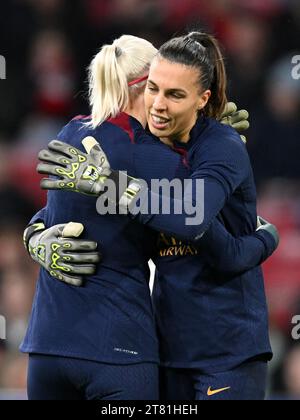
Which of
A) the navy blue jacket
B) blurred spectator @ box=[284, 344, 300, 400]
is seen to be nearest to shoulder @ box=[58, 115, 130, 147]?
the navy blue jacket

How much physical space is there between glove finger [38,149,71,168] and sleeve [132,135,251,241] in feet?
Result: 0.59

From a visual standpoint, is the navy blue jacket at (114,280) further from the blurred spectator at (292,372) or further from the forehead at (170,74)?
the blurred spectator at (292,372)

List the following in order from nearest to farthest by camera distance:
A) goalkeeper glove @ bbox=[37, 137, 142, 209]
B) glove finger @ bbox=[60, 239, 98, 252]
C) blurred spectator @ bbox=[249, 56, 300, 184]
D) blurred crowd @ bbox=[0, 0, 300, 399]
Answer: goalkeeper glove @ bbox=[37, 137, 142, 209], glove finger @ bbox=[60, 239, 98, 252], blurred crowd @ bbox=[0, 0, 300, 399], blurred spectator @ bbox=[249, 56, 300, 184]

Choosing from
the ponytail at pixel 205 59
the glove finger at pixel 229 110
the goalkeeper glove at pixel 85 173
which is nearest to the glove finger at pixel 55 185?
the goalkeeper glove at pixel 85 173

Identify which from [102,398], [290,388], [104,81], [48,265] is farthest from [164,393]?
[290,388]

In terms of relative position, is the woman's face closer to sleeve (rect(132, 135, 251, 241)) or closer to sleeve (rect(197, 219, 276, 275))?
sleeve (rect(132, 135, 251, 241))

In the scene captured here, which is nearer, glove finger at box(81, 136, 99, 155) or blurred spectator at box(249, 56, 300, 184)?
glove finger at box(81, 136, 99, 155)

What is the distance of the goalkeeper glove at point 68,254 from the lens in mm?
2164

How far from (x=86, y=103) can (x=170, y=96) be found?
9.49ft

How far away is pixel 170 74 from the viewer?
2.18 m

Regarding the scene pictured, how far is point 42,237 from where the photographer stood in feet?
7.38

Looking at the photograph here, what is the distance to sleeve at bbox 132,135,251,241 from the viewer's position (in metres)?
2.08

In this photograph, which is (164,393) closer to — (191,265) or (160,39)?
(191,265)

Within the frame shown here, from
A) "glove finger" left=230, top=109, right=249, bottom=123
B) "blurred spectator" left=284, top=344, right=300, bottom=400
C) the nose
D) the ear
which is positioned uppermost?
"glove finger" left=230, top=109, right=249, bottom=123
